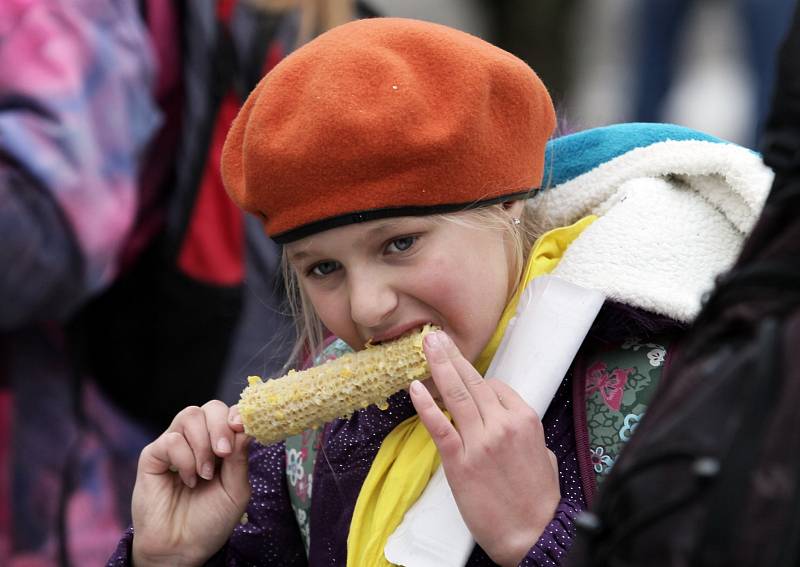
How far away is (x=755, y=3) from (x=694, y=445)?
5.45 metres

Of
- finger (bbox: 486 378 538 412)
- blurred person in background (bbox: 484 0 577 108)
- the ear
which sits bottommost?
blurred person in background (bbox: 484 0 577 108)

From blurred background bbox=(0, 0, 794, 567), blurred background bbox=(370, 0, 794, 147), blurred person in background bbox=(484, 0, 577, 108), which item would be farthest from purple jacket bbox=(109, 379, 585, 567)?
blurred person in background bbox=(484, 0, 577, 108)

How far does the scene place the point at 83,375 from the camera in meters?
3.48

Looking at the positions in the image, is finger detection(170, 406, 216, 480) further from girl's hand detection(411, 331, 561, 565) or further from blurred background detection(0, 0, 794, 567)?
blurred background detection(0, 0, 794, 567)

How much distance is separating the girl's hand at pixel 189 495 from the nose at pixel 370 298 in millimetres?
345

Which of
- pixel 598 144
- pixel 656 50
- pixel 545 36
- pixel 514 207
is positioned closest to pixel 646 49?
pixel 656 50

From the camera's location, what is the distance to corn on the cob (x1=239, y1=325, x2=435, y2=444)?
1775 mm

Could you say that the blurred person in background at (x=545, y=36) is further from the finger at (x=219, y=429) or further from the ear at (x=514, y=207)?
the finger at (x=219, y=429)

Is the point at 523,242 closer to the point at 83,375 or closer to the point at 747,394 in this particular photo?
the point at 747,394

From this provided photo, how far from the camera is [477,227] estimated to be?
6.01 ft

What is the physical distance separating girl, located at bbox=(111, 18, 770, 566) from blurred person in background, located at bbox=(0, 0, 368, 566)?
1.28m

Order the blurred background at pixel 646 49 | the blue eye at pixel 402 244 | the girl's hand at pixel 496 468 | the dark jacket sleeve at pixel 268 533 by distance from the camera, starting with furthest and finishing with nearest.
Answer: the blurred background at pixel 646 49 < the dark jacket sleeve at pixel 268 533 < the blue eye at pixel 402 244 < the girl's hand at pixel 496 468

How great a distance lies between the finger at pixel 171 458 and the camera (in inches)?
76.4

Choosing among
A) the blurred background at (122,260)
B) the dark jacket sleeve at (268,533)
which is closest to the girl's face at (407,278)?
the dark jacket sleeve at (268,533)
